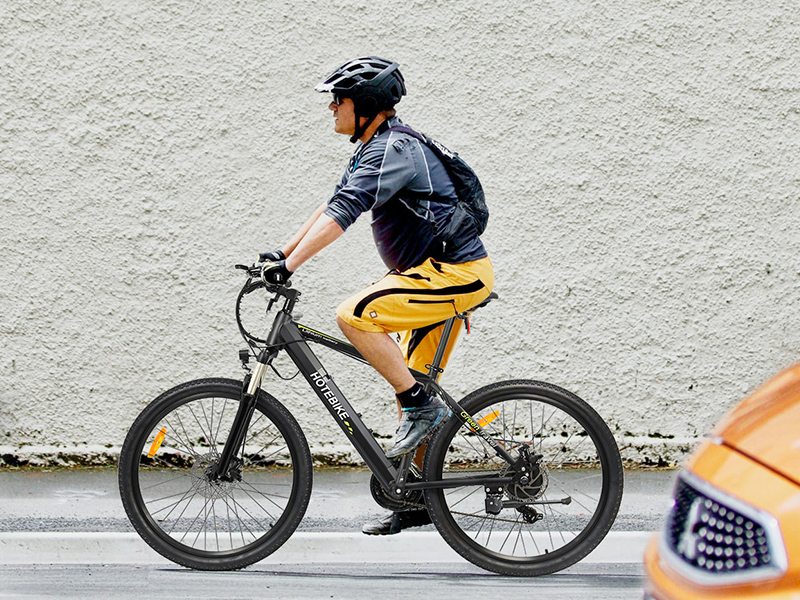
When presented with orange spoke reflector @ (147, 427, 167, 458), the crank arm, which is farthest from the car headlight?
orange spoke reflector @ (147, 427, 167, 458)

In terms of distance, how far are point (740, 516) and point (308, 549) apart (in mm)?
2746

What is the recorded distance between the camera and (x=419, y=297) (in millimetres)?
3639

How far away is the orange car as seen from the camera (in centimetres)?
180

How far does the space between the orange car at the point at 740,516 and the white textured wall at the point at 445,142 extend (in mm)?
2930

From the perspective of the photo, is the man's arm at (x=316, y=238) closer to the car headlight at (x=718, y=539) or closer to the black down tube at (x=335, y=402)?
the black down tube at (x=335, y=402)

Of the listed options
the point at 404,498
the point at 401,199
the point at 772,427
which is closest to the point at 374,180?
the point at 401,199

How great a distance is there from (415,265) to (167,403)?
3.74 ft

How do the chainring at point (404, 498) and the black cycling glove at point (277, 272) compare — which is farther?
the chainring at point (404, 498)

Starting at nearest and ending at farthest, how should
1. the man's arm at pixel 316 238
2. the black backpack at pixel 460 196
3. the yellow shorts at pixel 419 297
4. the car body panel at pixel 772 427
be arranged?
the car body panel at pixel 772 427
the man's arm at pixel 316 238
the yellow shorts at pixel 419 297
the black backpack at pixel 460 196

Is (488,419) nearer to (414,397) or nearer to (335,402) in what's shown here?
(414,397)

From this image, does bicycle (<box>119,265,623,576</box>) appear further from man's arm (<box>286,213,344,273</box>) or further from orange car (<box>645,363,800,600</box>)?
orange car (<box>645,363,800,600</box>)

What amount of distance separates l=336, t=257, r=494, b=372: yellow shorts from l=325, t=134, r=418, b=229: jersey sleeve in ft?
0.99

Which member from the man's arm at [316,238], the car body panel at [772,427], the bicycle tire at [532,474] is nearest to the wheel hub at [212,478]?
the bicycle tire at [532,474]

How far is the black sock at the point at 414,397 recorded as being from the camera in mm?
3686
